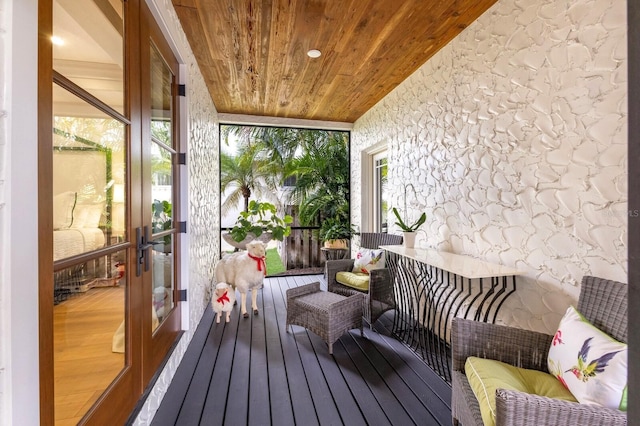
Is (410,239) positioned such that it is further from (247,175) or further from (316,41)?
(247,175)

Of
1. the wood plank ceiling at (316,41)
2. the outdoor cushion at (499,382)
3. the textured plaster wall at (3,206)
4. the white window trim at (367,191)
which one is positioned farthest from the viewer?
the white window trim at (367,191)

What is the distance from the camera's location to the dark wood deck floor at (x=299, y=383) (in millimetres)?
1689

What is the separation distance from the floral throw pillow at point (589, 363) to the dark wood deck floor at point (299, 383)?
0.76m

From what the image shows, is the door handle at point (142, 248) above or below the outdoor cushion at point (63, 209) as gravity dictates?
below

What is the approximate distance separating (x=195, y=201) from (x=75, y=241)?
1.71 m

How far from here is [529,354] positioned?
1.47 m

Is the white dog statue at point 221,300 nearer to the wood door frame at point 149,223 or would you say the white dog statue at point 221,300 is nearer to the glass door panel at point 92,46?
the wood door frame at point 149,223

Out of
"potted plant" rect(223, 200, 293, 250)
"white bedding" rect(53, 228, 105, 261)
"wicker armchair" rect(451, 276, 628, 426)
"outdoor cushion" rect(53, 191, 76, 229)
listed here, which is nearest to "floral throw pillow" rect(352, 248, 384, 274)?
"potted plant" rect(223, 200, 293, 250)

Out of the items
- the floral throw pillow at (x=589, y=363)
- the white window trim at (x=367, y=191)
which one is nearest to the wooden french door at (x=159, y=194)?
the floral throw pillow at (x=589, y=363)

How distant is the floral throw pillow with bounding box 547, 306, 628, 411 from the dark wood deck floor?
29.8 inches

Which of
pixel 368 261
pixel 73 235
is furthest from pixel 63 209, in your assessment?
pixel 368 261

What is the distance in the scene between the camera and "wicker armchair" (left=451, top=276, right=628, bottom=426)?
966 mm

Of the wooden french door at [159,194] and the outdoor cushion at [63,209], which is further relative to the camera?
the wooden french door at [159,194]

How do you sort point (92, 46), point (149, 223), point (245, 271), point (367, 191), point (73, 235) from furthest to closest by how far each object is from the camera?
point (367, 191) → point (245, 271) → point (149, 223) → point (92, 46) → point (73, 235)
